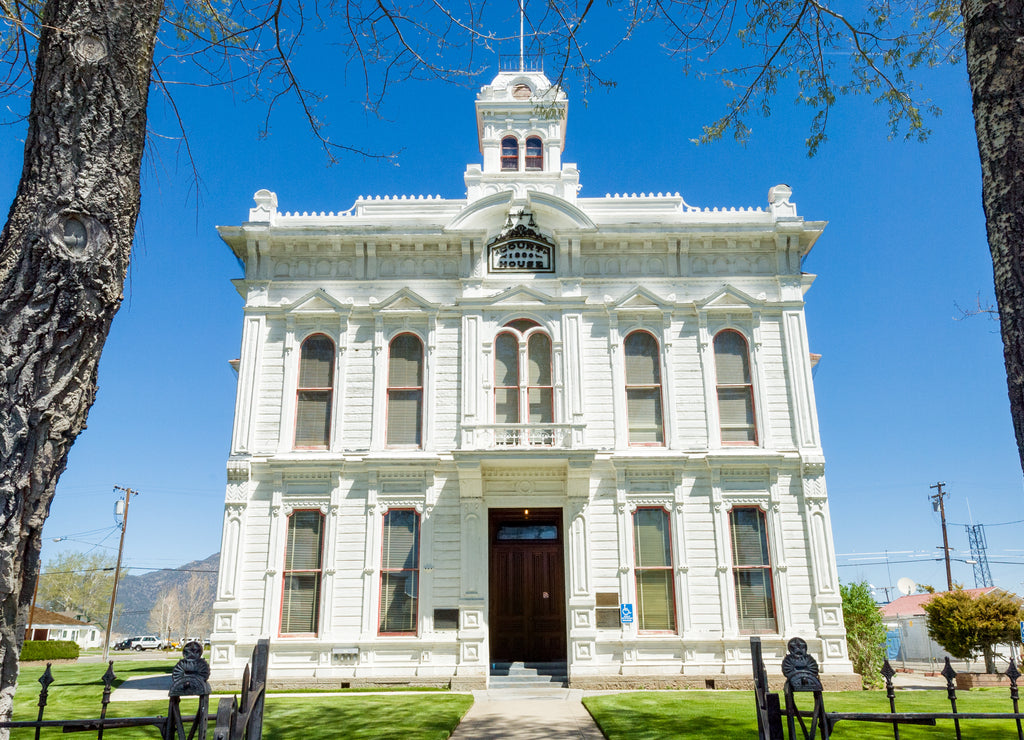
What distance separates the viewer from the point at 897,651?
51812mm

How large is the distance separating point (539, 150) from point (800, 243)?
7216mm

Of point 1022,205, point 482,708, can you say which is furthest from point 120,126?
point 482,708

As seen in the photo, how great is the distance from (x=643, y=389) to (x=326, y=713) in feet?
31.8

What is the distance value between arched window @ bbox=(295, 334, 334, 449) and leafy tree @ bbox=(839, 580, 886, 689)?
515 inches

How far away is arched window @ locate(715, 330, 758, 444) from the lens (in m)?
17.6

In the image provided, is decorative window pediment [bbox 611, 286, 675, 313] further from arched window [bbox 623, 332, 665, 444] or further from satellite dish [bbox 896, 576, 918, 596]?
satellite dish [bbox 896, 576, 918, 596]

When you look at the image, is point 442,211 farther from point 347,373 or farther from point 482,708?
point 482,708

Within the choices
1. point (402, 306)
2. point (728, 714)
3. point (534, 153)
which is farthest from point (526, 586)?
point (534, 153)

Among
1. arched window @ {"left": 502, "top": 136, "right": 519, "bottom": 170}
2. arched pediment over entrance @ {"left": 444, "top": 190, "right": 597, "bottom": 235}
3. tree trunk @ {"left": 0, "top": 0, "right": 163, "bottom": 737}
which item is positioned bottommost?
tree trunk @ {"left": 0, "top": 0, "right": 163, "bottom": 737}

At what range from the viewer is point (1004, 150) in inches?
173

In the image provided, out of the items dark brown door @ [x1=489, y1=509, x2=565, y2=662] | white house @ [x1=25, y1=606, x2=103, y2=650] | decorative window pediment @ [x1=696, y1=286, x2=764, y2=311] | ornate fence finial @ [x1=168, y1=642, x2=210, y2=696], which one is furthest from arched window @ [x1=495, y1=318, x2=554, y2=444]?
white house @ [x1=25, y1=606, x2=103, y2=650]

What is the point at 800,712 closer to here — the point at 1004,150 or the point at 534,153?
the point at 1004,150

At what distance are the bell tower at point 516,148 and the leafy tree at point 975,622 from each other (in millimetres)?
16164

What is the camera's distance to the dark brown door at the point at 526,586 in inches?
665
